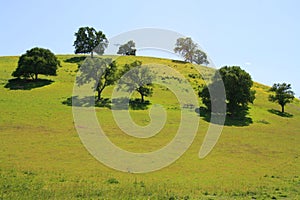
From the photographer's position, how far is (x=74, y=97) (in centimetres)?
6006

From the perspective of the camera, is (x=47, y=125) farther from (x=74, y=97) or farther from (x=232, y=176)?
(x=232, y=176)

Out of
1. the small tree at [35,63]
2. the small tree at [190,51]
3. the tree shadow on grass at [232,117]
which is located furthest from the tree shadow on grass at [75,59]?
the tree shadow on grass at [232,117]

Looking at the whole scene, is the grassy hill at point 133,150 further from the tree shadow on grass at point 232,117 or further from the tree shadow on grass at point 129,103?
the tree shadow on grass at point 129,103

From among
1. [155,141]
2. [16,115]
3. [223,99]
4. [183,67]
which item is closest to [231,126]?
[223,99]

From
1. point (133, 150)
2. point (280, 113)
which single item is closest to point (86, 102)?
point (133, 150)

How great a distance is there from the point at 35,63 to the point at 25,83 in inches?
195

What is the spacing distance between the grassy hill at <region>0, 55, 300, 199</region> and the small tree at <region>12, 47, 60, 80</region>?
9.42 meters

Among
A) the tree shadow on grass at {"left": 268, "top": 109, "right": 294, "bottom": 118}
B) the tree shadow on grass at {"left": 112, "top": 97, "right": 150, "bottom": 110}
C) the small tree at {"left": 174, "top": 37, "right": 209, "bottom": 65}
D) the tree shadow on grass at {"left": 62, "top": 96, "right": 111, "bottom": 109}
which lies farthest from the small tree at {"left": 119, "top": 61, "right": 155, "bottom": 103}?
the small tree at {"left": 174, "top": 37, "right": 209, "bottom": 65}

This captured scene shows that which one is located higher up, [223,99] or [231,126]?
[223,99]

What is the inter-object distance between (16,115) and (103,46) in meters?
61.9

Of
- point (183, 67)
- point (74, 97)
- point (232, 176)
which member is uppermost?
point (183, 67)

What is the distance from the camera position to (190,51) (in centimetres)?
12119

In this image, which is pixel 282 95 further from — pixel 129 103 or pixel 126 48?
pixel 126 48

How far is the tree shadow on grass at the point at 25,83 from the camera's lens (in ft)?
217
